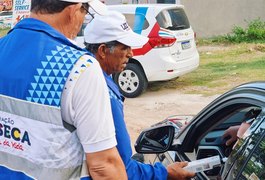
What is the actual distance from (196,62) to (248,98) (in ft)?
24.4

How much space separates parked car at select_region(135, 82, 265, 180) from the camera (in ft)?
7.40

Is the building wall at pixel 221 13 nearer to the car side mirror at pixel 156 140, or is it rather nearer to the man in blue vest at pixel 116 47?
the car side mirror at pixel 156 140

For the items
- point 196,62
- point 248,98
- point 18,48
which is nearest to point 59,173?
point 18,48

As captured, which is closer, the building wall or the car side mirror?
the car side mirror

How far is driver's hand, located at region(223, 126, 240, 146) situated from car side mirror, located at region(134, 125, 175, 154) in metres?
0.35

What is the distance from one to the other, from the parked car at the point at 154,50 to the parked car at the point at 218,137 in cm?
567

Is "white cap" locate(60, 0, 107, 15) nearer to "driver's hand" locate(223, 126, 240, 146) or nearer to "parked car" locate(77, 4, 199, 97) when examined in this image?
"driver's hand" locate(223, 126, 240, 146)

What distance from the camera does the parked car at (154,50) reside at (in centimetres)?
914

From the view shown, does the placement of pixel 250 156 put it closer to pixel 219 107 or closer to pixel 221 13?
pixel 219 107

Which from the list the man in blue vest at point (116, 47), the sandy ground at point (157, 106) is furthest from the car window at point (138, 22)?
the man in blue vest at point (116, 47)

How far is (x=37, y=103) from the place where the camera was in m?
1.86

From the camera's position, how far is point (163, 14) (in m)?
9.34

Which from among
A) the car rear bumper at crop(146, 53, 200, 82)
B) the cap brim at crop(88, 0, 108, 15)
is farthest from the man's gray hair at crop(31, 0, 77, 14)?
the car rear bumper at crop(146, 53, 200, 82)

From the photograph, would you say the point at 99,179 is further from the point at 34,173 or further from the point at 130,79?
the point at 130,79
